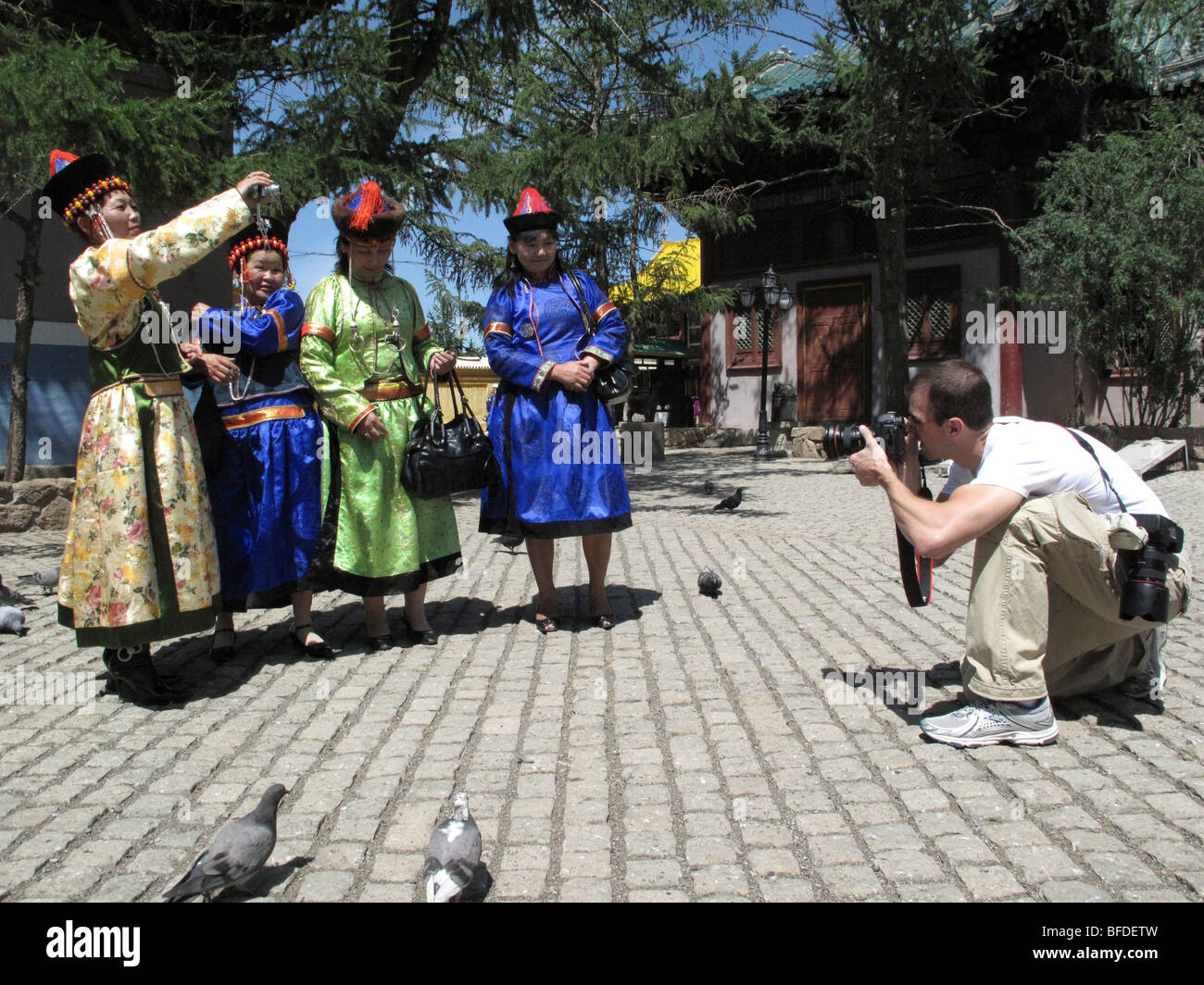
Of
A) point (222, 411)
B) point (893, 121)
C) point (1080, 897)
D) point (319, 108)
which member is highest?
point (893, 121)

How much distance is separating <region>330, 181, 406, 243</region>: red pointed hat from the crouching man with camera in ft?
7.38

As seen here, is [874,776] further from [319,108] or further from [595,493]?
[319,108]

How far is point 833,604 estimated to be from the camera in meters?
4.88

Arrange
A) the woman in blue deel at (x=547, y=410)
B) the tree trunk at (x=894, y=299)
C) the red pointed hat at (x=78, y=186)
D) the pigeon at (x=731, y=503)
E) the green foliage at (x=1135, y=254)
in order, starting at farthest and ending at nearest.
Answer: the tree trunk at (x=894, y=299)
the green foliage at (x=1135, y=254)
the pigeon at (x=731, y=503)
the woman in blue deel at (x=547, y=410)
the red pointed hat at (x=78, y=186)

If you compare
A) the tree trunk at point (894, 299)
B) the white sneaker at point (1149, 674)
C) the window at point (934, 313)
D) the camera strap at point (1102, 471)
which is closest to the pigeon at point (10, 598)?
the camera strap at point (1102, 471)

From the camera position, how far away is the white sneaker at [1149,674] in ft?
10.4

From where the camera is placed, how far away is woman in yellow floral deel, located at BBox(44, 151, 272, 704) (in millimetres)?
3305

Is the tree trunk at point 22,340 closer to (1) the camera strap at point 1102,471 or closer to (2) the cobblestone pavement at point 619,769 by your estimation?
(2) the cobblestone pavement at point 619,769

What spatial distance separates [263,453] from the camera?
3.98 meters

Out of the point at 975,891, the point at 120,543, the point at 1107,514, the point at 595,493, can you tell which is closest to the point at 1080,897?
the point at 975,891

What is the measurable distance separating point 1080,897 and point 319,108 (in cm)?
725

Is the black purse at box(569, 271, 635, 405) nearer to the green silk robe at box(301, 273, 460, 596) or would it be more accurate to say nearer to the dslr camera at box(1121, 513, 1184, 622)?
the green silk robe at box(301, 273, 460, 596)

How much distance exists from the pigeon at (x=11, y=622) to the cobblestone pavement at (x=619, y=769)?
11 cm

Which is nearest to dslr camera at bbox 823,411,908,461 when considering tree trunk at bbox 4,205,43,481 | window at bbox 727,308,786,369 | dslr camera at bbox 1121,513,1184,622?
dslr camera at bbox 1121,513,1184,622
